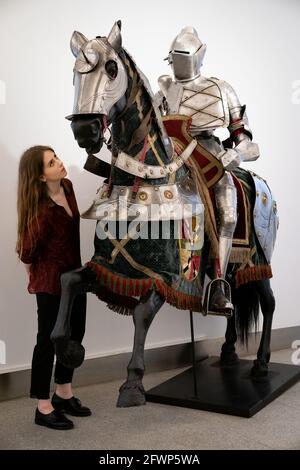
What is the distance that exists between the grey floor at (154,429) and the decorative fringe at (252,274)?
70 cm

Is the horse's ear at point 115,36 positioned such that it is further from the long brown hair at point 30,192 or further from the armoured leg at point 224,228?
the armoured leg at point 224,228

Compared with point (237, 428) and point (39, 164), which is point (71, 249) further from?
point (237, 428)

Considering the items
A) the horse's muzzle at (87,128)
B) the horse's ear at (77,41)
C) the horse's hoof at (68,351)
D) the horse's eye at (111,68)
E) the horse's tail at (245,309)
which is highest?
the horse's ear at (77,41)

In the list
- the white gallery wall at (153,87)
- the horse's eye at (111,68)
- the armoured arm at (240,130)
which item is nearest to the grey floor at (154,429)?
the white gallery wall at (153,87)

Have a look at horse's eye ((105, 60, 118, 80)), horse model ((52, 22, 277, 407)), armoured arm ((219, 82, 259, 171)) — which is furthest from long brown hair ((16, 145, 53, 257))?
armoured arm ((219, 82, 259, 171))

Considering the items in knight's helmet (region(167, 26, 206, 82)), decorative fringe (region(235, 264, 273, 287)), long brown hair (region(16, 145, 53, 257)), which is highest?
knight's helmet (region(167, 26, 206, 82))

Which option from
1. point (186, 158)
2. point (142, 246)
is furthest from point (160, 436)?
point (186, 158)

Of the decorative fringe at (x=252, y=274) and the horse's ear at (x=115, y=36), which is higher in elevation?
the horse's ear at (x=115, y=36)

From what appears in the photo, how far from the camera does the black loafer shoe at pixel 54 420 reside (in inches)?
102

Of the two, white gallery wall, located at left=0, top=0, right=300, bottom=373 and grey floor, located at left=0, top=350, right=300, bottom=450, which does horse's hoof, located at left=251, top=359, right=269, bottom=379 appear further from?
white gallery wall, located at left=0, top=0, right=300, bottom=373

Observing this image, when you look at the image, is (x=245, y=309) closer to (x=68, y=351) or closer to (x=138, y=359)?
(x=138, y=359)

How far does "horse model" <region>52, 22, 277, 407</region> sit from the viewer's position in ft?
7.26

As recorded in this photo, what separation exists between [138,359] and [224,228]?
91 cm

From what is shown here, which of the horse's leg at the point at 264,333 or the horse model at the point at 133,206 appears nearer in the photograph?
the horse model at the point at 133,206
